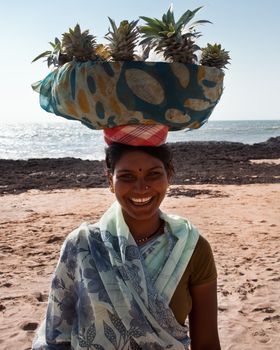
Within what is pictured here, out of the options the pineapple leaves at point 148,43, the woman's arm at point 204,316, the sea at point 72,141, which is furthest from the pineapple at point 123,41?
the sea at point 72,141

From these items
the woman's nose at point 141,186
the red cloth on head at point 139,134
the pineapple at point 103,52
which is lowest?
the woman's nose at point 141,186

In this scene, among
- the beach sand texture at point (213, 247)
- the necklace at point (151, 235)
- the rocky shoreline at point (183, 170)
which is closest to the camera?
the necklace at point (151, 235)

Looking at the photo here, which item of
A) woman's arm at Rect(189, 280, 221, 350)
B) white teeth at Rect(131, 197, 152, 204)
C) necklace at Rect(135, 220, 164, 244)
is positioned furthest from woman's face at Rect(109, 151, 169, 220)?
woman's arm at Rect(189, 280, 221, 350)

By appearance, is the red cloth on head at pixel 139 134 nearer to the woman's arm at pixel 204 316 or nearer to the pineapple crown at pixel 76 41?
the pineapple crown at pixel 76 41

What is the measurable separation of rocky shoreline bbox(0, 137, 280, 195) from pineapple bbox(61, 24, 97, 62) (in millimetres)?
9111

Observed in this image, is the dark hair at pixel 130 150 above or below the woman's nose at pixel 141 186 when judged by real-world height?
above

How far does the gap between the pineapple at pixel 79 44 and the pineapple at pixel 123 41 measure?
0.25 ft

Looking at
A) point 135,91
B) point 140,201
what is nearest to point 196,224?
point 140,201

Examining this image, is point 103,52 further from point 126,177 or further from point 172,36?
point 126,177

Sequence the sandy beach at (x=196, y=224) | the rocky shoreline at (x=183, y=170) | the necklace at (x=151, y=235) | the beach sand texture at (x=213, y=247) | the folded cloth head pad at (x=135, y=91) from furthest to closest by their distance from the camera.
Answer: the rocky shoreline at (x=183, y=170)
the sandy beach at (x=196, y=224)
the beach sand texture at (x=213, y=247)
the necklace at (x=151, y=235)
the folded cloth head pad at (x=135, y=91)

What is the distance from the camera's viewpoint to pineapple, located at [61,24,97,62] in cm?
177

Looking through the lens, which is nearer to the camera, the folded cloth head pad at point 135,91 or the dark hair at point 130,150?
the folded cloth head pad at point 135,91

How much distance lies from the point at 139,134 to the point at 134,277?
576mm

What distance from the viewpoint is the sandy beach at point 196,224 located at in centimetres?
427
